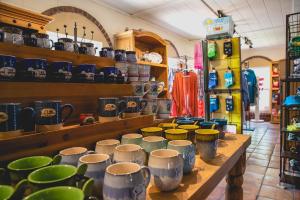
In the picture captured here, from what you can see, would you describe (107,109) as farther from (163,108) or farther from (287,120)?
(287,120)

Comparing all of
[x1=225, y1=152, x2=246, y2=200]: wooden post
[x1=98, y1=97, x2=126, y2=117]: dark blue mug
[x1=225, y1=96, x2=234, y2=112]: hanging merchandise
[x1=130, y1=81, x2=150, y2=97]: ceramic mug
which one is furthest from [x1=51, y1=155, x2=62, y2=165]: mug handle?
[x1=225, y1=96, x2=234, y2=112]: hanging merchandise

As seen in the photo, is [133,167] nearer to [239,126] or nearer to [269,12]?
[239,126]

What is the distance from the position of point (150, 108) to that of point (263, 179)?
2343 millimetres

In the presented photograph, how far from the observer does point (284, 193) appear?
246cm

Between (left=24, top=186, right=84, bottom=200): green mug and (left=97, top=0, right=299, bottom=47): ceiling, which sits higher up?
(left=97, top=0, right=299, bottom=47): ceiling

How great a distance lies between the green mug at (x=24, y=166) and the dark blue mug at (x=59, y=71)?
43cm

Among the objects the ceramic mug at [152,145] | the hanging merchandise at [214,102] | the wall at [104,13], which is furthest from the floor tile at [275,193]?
the wall at [104,13]

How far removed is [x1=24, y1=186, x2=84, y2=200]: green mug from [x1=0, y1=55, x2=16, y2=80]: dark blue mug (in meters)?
0.56

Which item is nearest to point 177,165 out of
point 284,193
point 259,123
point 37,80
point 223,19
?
point 37,80

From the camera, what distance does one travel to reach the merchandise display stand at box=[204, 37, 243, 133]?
3.26 m

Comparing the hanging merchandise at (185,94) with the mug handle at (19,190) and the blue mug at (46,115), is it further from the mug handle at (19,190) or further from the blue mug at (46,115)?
the mug handle at (19,190)

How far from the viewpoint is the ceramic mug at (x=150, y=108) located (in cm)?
134

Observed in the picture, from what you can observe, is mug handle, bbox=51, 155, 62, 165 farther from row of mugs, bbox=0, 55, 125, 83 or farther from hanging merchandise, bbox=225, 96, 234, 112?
hanging merchandise, bbox=225, 96, 234, 112

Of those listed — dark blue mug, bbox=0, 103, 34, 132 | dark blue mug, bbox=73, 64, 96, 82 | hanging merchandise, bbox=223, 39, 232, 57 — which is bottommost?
dark blue mug, bbox=0, 103, 34, 132
